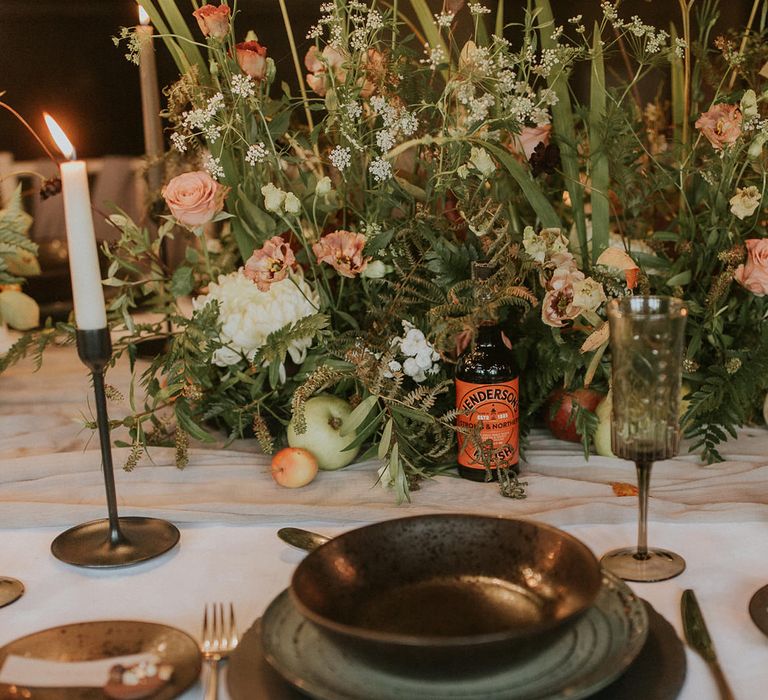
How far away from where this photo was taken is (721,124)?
1.27 m

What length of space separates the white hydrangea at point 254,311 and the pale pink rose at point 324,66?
0.29 metres

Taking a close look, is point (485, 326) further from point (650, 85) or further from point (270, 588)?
point (650, 85)

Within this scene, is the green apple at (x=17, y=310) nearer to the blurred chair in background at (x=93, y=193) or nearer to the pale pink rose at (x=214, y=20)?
the pale pink rose at (x=214, y=20)

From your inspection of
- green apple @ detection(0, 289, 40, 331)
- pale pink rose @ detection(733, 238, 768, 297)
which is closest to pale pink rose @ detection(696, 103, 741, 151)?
pale pink rose @ detection(733, 238, 768, 297)

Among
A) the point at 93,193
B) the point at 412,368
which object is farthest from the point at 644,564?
the point at 93,193

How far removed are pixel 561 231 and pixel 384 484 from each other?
422 millimetres

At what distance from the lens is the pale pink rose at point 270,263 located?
4.09ft

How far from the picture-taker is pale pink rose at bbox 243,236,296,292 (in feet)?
Answer: 4.09

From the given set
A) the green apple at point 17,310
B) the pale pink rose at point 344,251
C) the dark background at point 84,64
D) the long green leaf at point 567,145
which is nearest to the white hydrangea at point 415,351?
the pale pink rose at point 344,251

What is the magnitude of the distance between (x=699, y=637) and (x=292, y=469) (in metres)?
0.59

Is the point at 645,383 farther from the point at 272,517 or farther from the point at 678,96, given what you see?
the point at 678,96

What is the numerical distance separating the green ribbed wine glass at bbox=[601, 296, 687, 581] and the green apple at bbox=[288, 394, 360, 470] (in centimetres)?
45

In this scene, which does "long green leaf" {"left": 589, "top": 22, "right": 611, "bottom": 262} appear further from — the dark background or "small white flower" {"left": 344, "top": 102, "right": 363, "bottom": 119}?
the dark background

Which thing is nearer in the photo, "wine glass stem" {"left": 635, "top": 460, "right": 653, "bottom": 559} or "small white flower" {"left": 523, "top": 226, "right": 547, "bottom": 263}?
"wine glass stem" {"left": 635, "top": 460, "right": 653, "bottom": 559}
